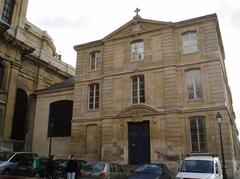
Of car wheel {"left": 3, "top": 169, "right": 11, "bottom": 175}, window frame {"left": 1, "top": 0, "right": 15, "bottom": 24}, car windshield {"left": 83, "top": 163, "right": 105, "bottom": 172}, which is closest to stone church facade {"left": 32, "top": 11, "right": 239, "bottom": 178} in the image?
car windshield {"left": 83, "top": 163, "right": 105, "bottom": 172}

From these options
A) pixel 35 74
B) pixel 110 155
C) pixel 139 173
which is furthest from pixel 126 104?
pixel 35 74

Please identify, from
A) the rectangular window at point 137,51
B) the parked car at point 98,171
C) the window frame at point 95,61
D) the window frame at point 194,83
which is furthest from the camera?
the window frame at point 95,61

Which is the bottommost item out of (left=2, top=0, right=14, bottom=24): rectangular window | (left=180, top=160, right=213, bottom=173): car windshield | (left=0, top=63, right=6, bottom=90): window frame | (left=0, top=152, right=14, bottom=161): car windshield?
(left=180, top=160, right=213, bottom=173): car windshield

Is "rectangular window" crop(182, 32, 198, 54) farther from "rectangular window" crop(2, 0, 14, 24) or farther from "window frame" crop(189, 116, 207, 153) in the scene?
"rectangular window" crop(2, 0, 14, 24)

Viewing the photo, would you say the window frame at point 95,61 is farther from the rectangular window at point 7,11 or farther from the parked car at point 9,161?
the rectangular window at point 7,11

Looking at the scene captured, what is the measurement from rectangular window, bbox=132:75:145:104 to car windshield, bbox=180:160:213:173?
841 cm

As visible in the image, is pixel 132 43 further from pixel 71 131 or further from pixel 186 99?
pixel 71 131

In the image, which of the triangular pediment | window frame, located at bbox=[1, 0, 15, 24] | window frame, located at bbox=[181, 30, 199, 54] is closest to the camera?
window frame, located at bbox=[181, 30, 199, 54]

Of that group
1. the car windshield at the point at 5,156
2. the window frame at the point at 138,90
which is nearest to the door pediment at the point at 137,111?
the window frame at the point at 138,90

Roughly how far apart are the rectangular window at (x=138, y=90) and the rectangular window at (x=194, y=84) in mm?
3451

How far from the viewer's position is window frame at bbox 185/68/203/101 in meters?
19.8

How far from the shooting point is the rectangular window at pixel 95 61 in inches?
978

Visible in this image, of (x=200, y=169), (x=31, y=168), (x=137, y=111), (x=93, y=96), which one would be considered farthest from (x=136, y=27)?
(x=200, y=169)

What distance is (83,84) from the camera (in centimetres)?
2450
